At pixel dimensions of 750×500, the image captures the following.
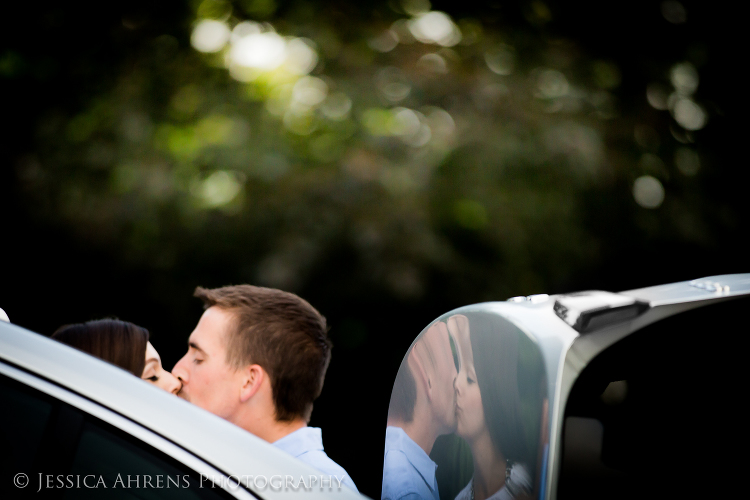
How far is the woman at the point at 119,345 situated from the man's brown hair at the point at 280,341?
1.00ft

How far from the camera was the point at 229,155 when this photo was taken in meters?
3.69

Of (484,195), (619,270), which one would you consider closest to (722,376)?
(484,195)

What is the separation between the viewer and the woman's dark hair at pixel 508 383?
5.08 feet

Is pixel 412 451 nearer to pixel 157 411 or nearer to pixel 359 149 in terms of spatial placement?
pixel 157 411

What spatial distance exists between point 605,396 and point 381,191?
88.6 inches

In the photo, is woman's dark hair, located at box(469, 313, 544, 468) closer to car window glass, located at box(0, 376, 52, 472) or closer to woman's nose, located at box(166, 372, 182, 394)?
car window glass, located at box(0, 376, 52, 472)

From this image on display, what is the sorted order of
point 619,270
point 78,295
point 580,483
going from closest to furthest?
point 580,483, point 619,270, point 78,295

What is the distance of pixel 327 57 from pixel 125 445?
3.13 m

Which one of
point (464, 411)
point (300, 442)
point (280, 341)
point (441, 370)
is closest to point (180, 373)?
point (280, 341)

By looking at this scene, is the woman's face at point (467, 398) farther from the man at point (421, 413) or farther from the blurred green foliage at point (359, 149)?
the blurred green foliage at point (359, 149)

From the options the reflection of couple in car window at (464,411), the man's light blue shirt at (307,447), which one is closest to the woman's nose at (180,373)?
the man's light blue shirt at (307,447)

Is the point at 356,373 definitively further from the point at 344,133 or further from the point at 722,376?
the point at 722,376

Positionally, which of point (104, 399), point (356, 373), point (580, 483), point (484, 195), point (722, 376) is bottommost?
point (356, 373)

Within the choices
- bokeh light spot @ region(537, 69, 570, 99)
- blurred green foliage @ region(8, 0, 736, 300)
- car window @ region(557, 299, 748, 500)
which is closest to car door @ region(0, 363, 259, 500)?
car window @ region(557, 299, 748, 500)
